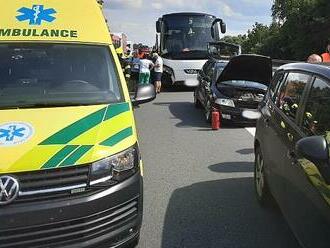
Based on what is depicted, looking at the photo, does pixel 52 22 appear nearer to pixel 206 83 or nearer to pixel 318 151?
pixel 318 151

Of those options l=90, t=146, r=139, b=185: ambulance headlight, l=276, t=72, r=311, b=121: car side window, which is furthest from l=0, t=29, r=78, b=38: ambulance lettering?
l=276, t=72, r=311, b=121: car side window

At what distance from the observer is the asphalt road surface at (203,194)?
5055 millimetres

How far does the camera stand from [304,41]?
65438 millimetres

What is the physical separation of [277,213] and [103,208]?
2.49 meters

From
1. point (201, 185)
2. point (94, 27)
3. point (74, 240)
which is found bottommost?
point (201, 185)

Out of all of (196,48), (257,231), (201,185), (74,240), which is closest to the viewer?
(74,240)

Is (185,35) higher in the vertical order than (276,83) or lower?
higher

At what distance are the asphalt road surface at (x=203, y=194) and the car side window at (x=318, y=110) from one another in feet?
4.26

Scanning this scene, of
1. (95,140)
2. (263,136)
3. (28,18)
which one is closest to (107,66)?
(28,18)

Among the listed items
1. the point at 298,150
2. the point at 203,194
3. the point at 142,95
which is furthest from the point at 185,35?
the point at 298,150

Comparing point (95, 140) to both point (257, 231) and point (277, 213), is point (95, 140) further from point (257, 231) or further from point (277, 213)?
point (277, 213)

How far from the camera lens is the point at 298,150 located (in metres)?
3.49

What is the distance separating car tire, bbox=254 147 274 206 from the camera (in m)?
5.78

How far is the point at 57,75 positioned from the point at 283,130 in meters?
2.26
